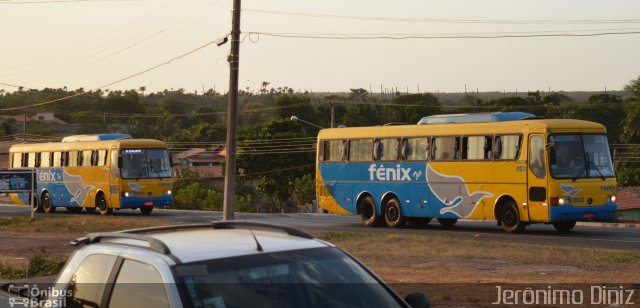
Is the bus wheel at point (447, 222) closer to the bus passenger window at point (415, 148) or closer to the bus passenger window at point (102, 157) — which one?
the bus passenger window at point (415, 148)

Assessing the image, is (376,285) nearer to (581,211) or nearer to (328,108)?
(581,211)

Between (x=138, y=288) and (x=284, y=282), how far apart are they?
3.00 ft

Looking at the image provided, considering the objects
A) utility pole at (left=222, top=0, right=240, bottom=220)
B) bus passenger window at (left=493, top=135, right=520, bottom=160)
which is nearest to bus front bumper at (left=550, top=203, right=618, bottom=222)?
bus passenger window at (left=493, top=135, right=520, bottom=160)

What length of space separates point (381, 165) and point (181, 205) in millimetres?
52560

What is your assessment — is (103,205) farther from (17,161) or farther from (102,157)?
(17,161)

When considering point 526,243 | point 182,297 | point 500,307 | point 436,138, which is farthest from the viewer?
point 436,138

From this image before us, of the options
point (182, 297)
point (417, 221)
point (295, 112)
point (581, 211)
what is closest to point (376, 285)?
point (182, 297)

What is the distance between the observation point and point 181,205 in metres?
81.6

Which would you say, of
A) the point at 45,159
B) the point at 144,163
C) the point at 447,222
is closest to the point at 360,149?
the point at 447,222

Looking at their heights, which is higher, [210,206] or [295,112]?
[295,112]

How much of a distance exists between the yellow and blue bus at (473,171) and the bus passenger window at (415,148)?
0.03 metres

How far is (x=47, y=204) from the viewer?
47531mm

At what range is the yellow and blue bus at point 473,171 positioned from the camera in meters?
25.8

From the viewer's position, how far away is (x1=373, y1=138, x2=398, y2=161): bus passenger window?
30531 millimetres
